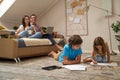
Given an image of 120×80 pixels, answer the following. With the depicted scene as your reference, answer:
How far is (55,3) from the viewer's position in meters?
4.91

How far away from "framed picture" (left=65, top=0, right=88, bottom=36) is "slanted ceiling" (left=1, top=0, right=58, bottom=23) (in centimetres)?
54

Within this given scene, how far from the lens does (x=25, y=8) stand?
4422 mm

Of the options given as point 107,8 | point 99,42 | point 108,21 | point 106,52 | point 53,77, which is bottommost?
point 53,77

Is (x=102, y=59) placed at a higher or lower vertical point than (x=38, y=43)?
lower

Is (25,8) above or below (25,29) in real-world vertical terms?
above

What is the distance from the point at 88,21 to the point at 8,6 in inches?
78.3

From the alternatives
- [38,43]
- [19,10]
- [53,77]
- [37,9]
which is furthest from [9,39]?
[37,9]

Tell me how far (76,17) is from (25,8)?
1.35 m

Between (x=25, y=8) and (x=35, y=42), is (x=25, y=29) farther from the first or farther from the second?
(x=25, y=8)

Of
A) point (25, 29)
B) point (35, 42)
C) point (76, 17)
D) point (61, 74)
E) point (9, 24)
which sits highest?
point (76, 17)

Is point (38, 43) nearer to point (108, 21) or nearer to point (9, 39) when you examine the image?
point (9, 39)

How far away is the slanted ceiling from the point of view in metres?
4.11

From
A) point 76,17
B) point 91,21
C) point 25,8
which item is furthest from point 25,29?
point 91,21

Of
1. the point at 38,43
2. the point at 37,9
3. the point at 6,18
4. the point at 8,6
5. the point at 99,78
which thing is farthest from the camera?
the point at 37,9
